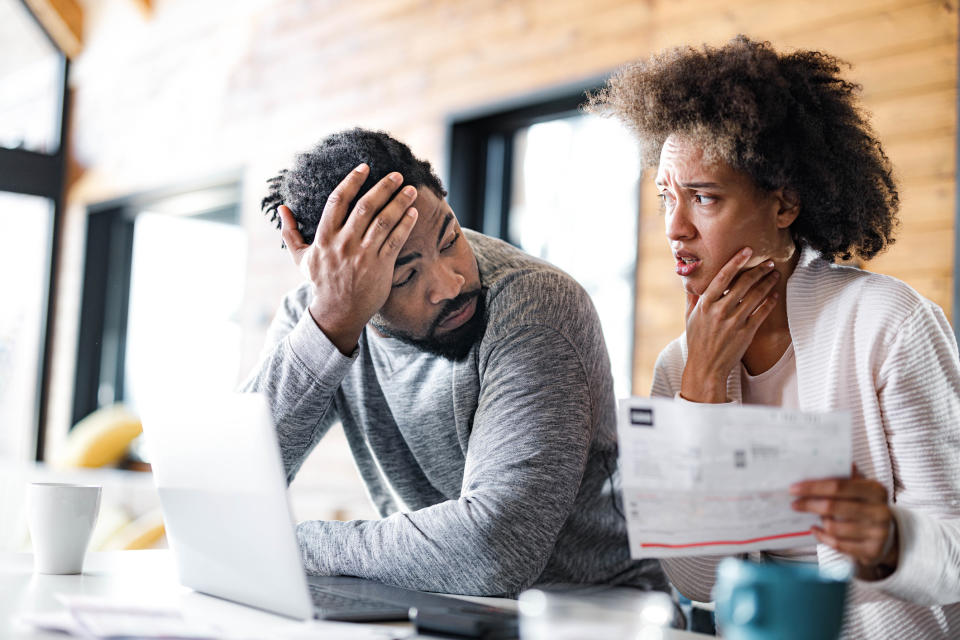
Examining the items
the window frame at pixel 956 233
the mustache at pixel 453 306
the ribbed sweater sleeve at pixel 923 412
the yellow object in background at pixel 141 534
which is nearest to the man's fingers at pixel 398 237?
the mustache at pixel 453 306

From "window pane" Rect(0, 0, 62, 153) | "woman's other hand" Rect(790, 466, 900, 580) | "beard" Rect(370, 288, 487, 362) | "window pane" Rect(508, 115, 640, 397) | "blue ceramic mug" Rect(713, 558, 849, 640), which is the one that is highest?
"window pane" Rect(0, 0, 62, 153)

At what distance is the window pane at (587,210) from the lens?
9.93 ft

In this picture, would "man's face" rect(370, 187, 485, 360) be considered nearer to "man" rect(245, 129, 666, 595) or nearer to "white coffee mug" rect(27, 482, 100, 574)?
"man" rect(245, 129, 666, 595)

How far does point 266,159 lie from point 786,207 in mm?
3337

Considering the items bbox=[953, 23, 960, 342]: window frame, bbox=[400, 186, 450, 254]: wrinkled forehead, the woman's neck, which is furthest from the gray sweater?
bbox=[953, 23, 960, 342]: window frame

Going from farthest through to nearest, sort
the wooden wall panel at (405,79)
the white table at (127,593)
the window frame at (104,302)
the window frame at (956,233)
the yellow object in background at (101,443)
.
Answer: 1. the window frame at (104,302)
2. the yellow object in background at (101,443)
3. the wooden wall panel at (405,79)
4. the window frame at (956,233)
5. the white table at (127,593)

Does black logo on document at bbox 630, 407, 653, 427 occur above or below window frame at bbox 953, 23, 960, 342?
below

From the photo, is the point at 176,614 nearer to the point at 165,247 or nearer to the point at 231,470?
the point at 231,470

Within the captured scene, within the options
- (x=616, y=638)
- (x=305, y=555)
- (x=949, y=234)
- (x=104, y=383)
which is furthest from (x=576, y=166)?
(x=104, y=383)

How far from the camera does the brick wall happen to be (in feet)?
7.36

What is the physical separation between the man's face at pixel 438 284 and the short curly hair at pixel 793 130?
0.34 m

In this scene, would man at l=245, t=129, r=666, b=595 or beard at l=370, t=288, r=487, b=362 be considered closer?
man at l=245, t=129, r=666, b=595

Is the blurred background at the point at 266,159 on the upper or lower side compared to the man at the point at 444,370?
upper

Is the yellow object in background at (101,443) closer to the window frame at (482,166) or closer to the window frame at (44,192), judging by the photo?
the window frame at (44,192)
